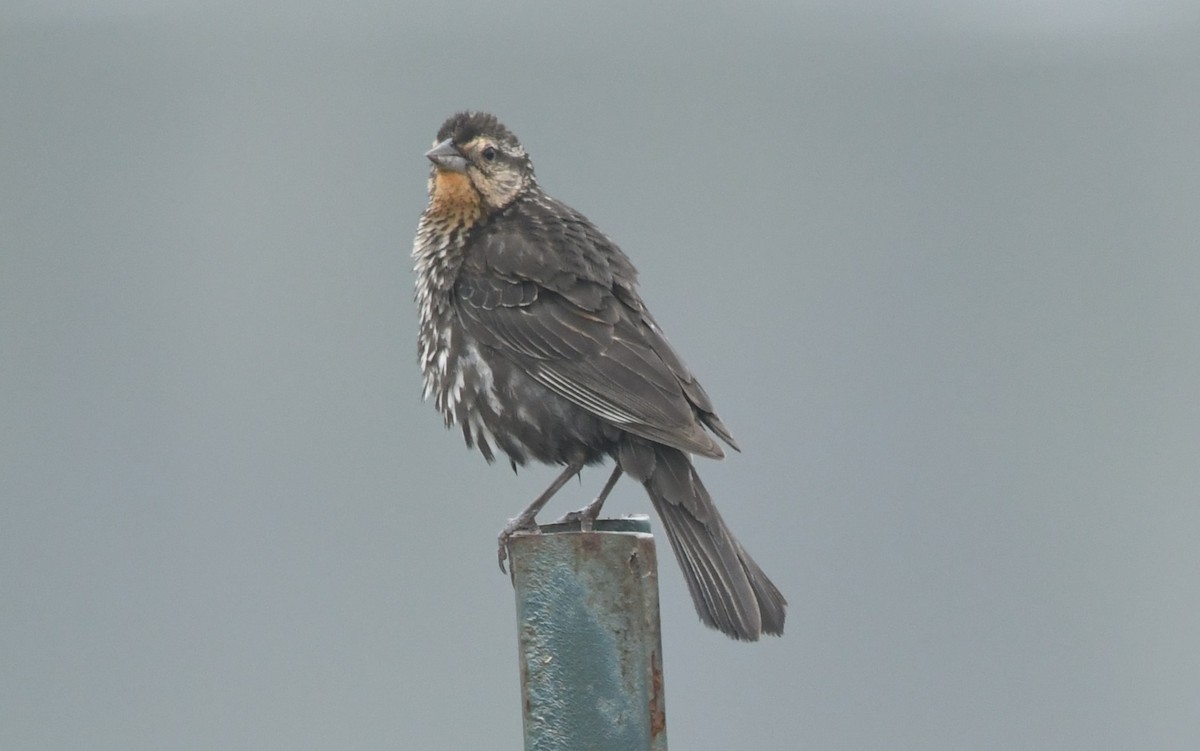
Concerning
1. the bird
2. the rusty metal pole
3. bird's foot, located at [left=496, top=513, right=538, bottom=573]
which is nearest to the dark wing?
the bird

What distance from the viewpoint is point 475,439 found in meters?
5.16

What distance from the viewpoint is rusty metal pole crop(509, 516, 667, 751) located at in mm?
3434

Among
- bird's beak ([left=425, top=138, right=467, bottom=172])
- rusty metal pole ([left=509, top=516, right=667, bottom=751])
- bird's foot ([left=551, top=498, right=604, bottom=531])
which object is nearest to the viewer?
rusty metal pole ([left=509, top=516, right=667, bottom=751])

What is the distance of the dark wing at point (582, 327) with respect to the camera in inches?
183

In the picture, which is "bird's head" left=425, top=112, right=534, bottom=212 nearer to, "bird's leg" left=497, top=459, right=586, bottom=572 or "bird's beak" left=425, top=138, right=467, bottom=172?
"bird's beak" left=425, top=138, right=467, bottom=172

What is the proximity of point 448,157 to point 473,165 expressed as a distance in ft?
0.32

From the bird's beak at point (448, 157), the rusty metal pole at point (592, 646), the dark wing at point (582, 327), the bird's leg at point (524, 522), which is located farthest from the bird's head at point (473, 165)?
the rusty metal pole at point (592, 646)

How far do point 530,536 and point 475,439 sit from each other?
1613 mm

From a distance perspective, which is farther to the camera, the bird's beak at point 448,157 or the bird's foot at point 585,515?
the bird's beak at point 448,157

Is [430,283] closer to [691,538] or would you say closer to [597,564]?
[691,538]

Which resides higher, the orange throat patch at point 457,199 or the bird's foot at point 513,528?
the orange throat patch at point 457,199

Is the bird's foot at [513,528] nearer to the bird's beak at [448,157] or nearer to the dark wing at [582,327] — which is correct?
the dark wing at [582,327]

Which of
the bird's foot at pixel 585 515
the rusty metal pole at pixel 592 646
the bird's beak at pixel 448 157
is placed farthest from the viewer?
the bird's beak at pixel 448 157

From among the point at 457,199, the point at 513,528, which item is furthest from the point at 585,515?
the point at 457,199
